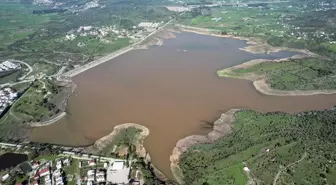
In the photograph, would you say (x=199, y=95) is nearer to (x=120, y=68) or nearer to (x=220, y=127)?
(x=220, y=127)

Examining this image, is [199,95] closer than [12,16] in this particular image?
Yes

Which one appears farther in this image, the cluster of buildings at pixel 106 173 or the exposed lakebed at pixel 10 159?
the exposed lakebed at pixel 10 159

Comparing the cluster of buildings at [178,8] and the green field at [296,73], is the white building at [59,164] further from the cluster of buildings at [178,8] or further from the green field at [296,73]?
the cluster of buildings at [178,8]

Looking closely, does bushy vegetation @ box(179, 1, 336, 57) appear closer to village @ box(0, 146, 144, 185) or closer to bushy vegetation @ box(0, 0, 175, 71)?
bushy vegetation @ box(0, 0, 175, 71)

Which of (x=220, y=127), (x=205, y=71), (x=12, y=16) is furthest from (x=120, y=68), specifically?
(x=12, y=16)

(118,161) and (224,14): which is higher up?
(224,14)

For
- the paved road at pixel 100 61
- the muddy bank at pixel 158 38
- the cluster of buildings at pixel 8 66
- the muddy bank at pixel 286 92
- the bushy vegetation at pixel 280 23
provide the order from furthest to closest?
the muddy bank at pixel 158 38, the bushy vegetation at pixel 280 23, the cluster of buildings at pixel 8 66, the paved road at pixel 100 61, the muddy bank at pixel 286 92

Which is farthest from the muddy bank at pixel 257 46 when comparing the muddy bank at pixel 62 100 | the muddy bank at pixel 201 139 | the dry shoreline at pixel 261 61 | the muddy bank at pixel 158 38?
the muddy bank at pixel 62 100

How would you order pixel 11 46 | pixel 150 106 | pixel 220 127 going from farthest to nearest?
pixel 11 46 < pixel 150 106 < pixel 220 127
